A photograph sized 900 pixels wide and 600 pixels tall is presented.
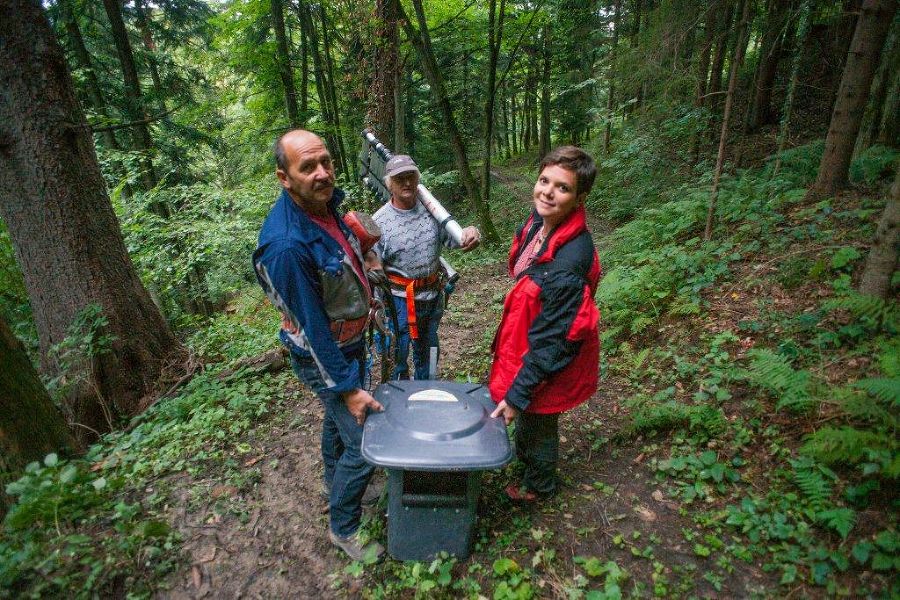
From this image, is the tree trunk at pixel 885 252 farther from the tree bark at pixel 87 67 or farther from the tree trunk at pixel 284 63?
the tree trunk at pixel 284 63

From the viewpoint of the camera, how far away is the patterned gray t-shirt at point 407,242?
3463 millimetres

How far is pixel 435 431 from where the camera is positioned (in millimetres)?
2133

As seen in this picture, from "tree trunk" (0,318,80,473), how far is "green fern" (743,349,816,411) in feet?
17.2

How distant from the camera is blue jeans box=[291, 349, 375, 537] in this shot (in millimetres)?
2441

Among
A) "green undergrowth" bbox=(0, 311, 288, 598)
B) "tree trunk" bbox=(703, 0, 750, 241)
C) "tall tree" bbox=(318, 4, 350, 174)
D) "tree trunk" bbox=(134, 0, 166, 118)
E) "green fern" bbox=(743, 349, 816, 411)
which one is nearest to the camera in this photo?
"green undergrowth" bbox=(0, 311, 288, 598)

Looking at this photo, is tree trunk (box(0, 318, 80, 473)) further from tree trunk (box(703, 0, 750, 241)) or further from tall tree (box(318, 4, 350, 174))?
tall tree (box(318, 4, 350, 174))

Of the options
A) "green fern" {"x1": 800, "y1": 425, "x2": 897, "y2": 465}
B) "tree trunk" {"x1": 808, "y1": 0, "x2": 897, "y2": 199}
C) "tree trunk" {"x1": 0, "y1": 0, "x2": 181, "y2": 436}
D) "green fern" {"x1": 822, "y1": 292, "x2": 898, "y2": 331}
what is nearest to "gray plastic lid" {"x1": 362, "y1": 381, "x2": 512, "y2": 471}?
"green fern" {"x1": 800, "y1": 425, "x2": 897, "y2": 465}

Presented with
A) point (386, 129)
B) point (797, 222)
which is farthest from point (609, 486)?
point (386, 129)

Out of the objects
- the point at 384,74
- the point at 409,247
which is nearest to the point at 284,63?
the point at 384,74

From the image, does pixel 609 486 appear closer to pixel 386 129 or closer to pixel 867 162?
pixel 386 129

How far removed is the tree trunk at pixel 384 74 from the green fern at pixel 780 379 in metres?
5.39

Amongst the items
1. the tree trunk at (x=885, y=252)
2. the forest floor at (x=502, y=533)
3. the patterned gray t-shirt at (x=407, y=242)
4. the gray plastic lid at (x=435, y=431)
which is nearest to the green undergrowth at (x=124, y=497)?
the forest floor at (x=502, y=533)

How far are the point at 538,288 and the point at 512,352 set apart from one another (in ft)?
1.44

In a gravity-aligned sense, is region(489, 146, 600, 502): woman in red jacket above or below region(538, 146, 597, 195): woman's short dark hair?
below
